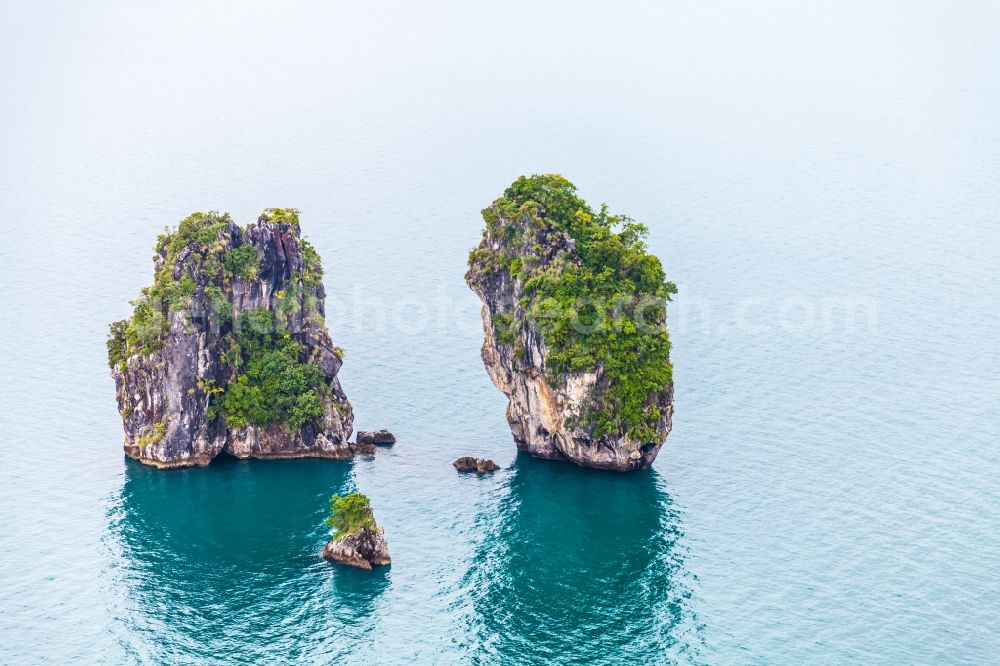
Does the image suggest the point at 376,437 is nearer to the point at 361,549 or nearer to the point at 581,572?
the point at 361,549

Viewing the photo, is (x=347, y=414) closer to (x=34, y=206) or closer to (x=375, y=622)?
(x=375, y=622)

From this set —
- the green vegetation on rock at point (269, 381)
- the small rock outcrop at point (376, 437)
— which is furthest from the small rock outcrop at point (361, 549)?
the small rock outcrop at point (376, 437)

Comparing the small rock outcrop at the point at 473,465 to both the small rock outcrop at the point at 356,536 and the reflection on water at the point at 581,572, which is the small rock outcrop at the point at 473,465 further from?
the small rock outcrop at the point at 356,536

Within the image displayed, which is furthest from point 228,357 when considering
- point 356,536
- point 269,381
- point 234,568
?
point 356,536

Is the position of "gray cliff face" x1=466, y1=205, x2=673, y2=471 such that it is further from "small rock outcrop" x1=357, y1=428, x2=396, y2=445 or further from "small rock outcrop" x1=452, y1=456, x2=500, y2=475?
"small rock outcrop" x1=357, y1=428, x2=396, y2=445

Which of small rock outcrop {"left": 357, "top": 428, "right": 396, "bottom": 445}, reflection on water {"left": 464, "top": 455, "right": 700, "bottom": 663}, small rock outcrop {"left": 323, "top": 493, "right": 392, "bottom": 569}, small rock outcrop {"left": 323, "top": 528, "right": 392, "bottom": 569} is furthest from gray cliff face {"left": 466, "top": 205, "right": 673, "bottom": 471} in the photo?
small rock outcrop {"left": 323, "top": 528, "right": 392, "bottom": 569}
